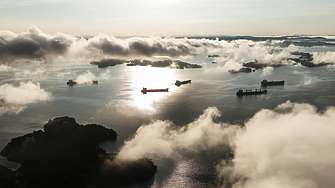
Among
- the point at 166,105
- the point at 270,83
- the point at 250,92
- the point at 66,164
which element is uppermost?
the point at 66,164

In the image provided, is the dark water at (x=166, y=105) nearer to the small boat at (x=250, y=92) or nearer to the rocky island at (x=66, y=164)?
the small boat at (x=250, y=92)

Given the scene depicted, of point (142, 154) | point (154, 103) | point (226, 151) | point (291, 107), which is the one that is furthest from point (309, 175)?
point (154, 103)

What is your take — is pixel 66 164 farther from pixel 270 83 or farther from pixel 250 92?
pixel 270 83

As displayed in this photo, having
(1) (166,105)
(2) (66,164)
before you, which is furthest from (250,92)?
(2) (66,164)

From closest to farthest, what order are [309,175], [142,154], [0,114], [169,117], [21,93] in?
[309,175] → [142,154] → [169,117] → [0,114] → [21,93]

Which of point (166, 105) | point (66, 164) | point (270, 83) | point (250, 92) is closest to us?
point (66, 164)

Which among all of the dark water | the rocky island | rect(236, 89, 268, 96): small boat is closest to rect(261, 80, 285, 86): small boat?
the dark water

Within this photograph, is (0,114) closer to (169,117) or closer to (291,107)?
(169,117)
